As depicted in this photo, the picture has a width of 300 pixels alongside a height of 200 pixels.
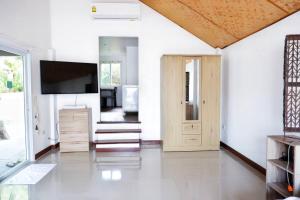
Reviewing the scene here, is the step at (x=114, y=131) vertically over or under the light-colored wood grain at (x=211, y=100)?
under

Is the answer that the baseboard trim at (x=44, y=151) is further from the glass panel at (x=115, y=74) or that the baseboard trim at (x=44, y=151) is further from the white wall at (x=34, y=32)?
the glass panel at (x=115, y=74)

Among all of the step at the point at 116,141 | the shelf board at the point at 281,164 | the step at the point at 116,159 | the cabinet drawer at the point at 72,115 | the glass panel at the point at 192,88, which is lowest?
the step at the point at 116,159

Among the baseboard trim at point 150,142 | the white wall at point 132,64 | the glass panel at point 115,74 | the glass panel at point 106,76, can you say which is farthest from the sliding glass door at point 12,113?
the glass panel at point 115,74

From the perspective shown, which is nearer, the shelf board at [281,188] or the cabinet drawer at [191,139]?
the shelf board at [281,188]

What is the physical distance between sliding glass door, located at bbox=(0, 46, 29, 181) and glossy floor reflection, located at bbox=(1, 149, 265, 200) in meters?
0.50

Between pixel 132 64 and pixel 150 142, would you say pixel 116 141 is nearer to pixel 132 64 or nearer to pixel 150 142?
pixel 150 142

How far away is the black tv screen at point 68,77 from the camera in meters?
4.39

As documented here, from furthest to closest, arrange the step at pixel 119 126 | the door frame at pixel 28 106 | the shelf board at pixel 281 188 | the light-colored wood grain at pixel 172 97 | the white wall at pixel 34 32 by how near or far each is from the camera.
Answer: the step at pixel 119 126 → the light-colored wood grain at pixel 172 97 → the door frame at pixel 28 106 → the white wall at pixel 34 32 → the shelf board at pixel 281 188

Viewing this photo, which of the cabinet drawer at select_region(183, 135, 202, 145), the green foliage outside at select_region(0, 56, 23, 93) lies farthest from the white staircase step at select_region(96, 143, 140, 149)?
the green foliage outside at select_region(0, 56, 23, 93)

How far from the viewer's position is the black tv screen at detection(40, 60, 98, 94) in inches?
173

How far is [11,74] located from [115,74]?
453cm

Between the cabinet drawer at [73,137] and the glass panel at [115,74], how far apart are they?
12.2 ft

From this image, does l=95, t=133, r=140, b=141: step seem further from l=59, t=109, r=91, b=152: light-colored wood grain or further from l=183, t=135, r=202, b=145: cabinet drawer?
l=183, t=135, r=202, b=145: cabinet drawer

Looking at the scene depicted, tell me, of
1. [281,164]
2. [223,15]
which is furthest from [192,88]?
Result: [281,164]
